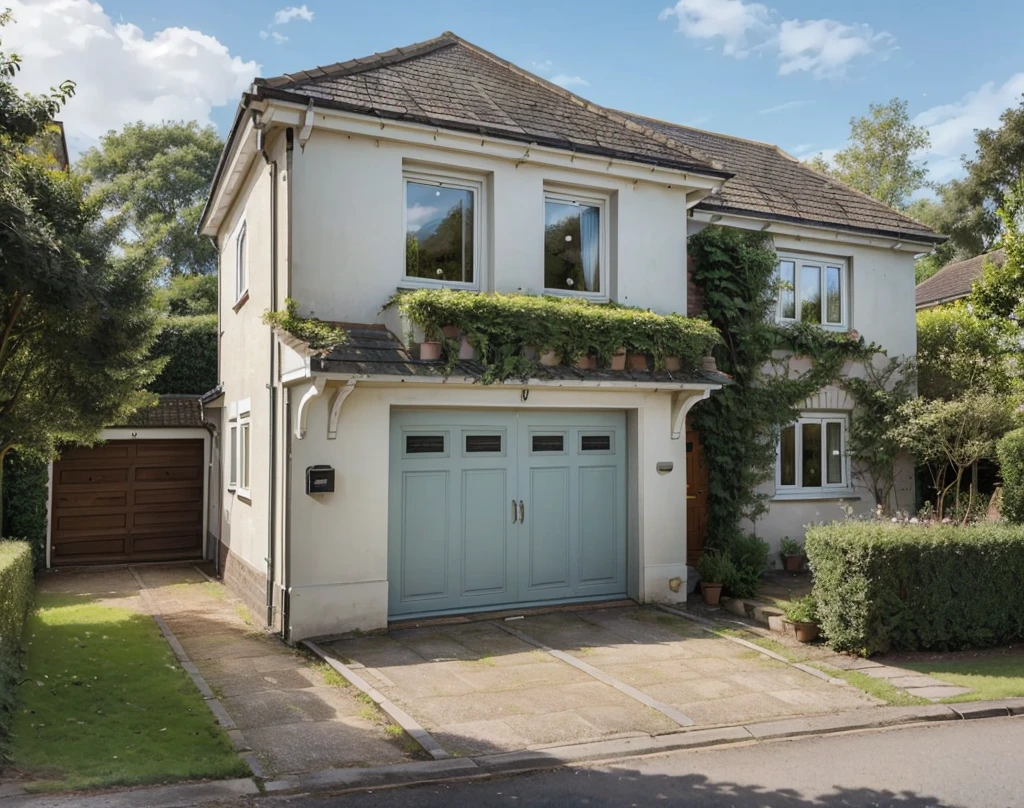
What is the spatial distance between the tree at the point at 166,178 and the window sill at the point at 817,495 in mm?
28731

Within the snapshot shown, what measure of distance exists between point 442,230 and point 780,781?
739 cm

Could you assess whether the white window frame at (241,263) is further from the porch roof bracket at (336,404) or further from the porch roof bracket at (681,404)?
the porch roof bracket at (681,404)

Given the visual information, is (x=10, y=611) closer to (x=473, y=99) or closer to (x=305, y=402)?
(x=305, y=402)

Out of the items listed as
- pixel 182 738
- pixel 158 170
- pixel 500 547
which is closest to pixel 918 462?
pixel 500 547

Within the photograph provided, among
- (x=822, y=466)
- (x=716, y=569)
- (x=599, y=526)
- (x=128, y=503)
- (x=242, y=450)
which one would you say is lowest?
(x=716, y=569)

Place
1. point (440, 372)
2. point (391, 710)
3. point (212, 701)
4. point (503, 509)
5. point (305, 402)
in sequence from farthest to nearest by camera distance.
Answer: point (503, 509) < point (440, 372) < point (305, 402) < point (212, 701) < point (391, 710)

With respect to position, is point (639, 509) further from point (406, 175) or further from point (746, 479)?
point (406, 175)

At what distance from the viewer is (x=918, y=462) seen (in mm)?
14711

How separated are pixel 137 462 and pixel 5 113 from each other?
386 inches

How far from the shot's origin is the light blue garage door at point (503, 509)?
1010 centimetres

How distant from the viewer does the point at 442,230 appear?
10672 mm

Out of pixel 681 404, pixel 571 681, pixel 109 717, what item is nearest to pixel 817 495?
pixel 681 404

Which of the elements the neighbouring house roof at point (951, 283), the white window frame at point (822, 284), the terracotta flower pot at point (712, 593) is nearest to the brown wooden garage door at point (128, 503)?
the terracotta flower pot at point (712, 593)

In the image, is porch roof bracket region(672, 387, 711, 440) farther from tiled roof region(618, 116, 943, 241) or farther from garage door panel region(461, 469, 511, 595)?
tiled roof region(618, 116, 943, 241)
